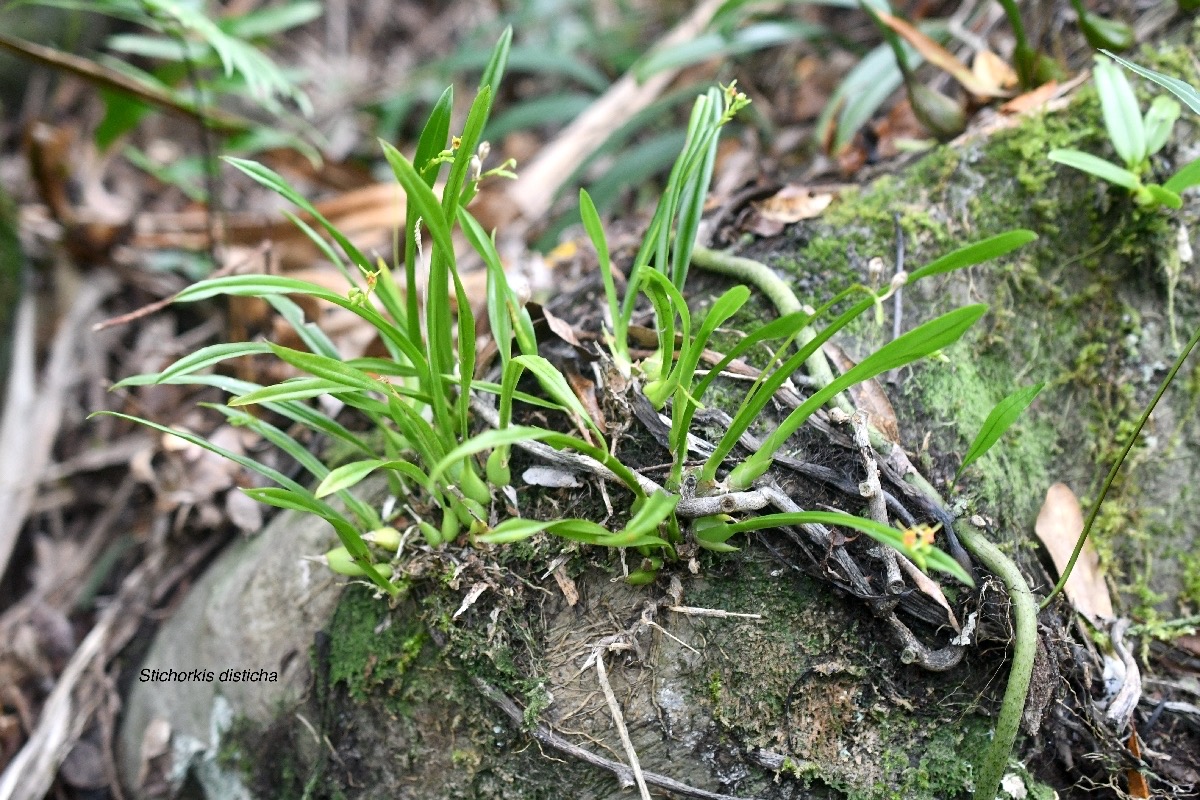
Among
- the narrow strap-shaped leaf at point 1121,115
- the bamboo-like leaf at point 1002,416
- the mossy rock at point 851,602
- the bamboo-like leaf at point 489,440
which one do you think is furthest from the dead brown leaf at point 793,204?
the bamboo-like leaf at point 489,440

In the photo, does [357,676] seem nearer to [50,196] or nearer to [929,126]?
[929,126]

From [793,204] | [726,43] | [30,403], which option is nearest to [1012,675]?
[793,204]

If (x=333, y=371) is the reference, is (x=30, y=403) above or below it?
below

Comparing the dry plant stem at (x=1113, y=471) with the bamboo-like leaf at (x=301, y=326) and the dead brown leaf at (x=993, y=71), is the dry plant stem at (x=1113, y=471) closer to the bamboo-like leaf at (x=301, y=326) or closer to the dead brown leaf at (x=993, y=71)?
the dead brown leaf at (x=993, y=71)

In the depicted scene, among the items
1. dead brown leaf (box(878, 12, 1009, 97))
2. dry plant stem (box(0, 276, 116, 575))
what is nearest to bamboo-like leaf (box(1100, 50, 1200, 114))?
dead brown leaf (box(878, 12, 1009, 97))

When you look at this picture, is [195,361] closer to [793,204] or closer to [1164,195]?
[793,204]

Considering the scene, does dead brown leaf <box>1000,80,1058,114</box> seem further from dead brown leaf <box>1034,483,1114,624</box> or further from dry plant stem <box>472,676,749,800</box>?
dry plant stem <box>472,676,749,800</box>
